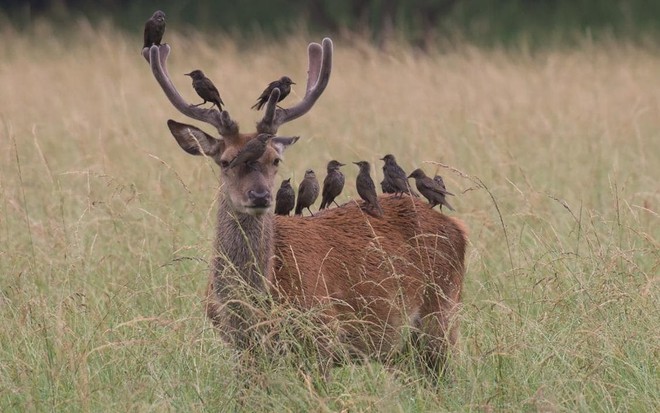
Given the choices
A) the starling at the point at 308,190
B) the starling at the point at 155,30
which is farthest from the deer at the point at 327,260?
the starling at the point at 155,30

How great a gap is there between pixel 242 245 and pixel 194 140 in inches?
18.6

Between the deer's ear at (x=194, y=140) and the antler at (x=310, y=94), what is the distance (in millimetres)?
187

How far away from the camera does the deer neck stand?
519 cm

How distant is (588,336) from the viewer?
4.90 metres

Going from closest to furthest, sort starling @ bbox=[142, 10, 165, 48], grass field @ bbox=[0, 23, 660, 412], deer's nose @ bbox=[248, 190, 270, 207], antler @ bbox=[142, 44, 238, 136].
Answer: grass field @ bbox=[0, 23, 660, 412]
deer's nose @ bbox=[248, 190, 270, 207]
antler @ bbox=[142, 44, 238, 136]
starling @ bbox=[142, 10, 165, 48]

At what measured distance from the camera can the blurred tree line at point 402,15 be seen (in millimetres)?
22703

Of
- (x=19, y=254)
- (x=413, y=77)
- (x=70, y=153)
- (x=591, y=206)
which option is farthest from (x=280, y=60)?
(x=19, y=254)

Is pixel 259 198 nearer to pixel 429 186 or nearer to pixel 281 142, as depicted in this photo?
pixel 281 142

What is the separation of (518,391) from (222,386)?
1.06m

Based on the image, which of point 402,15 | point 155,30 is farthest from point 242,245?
point 402,15

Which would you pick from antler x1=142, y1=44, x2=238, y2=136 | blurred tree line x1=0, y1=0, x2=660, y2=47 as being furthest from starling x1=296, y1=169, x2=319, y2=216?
blurred tree line x1=0, y1=0, x2=660, y2=47

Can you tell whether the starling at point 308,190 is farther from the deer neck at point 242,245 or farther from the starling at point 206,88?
the deer neck at point 242,245

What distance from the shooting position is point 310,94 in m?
5.74

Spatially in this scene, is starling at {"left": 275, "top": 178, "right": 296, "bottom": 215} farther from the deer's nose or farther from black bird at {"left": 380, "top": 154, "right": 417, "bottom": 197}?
the deer's nose
